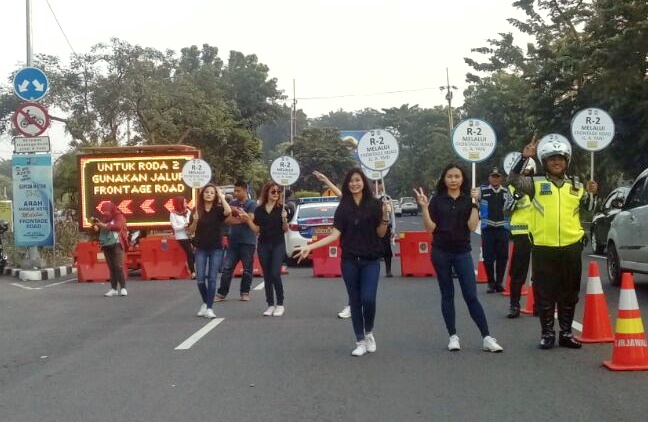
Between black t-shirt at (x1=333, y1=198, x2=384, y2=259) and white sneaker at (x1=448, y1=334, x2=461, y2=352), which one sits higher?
black t-shirt at (x1=333, y1=198, x2=384, y2=259)

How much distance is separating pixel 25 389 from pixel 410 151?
89596 millimetres

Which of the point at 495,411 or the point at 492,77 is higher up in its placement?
the point at 492,77

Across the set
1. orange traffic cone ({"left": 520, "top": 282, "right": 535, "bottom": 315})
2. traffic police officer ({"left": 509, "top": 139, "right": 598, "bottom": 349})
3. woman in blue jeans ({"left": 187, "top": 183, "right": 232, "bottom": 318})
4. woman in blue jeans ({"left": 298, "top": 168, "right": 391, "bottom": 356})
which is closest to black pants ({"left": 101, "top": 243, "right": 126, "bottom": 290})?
woman in blue jeans ({"left": 187, "top": 183, "right": 232, "bottom": 318})

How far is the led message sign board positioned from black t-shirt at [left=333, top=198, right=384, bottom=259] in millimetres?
11838

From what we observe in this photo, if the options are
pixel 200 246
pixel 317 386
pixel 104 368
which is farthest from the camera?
pixel 200 246

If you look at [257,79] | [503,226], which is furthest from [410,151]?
[503,226]

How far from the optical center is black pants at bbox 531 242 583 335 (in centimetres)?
839

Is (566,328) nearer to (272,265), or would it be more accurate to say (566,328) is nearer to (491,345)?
(491,345)

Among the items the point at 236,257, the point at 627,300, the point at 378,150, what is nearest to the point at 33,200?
the point at 236,257

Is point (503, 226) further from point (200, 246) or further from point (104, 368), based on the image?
point (104, 368)

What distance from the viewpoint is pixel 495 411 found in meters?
6.18

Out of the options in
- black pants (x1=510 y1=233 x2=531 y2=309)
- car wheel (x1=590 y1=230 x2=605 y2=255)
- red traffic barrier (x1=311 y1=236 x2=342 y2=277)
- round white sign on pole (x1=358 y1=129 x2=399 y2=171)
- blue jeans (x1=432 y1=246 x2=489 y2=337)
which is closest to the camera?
blue jeans (x1=432 y1=246 x2=489 y2=337)

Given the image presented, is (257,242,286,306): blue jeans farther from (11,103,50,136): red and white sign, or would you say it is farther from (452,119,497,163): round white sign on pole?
(11,103,50,136): red and white sign

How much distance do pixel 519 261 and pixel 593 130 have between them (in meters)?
3.86
